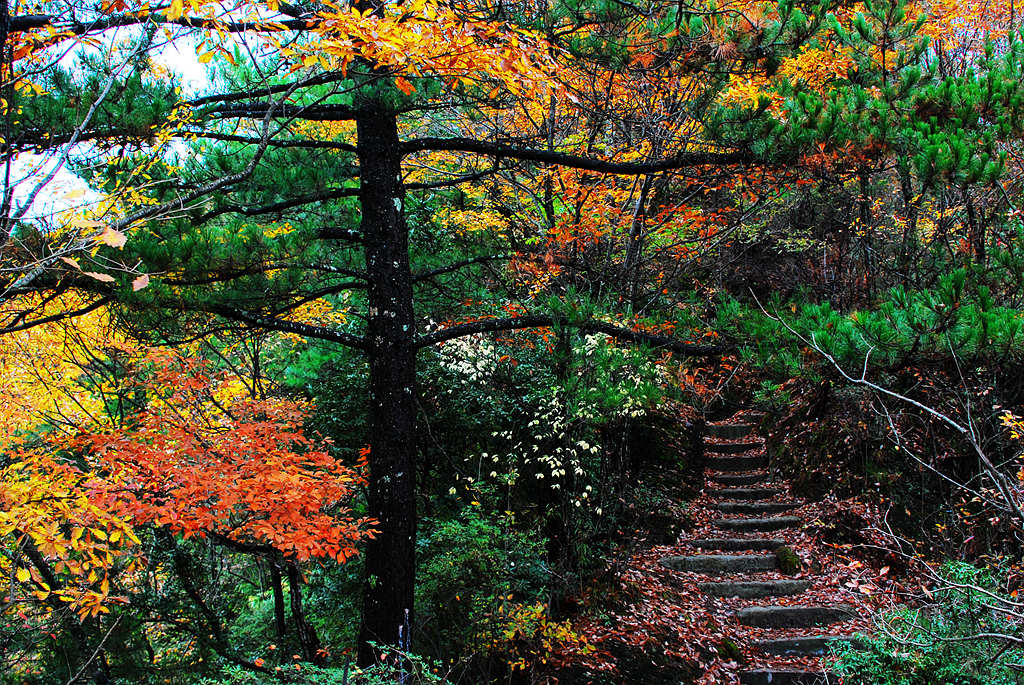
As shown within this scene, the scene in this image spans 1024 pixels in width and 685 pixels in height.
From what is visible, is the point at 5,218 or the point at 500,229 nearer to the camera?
the point at 5,218

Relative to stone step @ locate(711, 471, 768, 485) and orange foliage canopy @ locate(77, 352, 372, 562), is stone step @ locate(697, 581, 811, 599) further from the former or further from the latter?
orange foliage canopy @ locate(77, 352, 372, 562)

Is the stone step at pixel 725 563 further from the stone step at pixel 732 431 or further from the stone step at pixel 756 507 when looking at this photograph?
the stone step at pixel 732 431

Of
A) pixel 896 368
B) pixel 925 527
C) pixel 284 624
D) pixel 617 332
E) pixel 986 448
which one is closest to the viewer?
pixel 896 368

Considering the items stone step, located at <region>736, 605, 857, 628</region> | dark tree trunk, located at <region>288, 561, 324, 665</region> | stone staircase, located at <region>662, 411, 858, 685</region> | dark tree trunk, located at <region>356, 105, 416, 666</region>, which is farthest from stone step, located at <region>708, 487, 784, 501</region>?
dark tree trunk, located at <region>288, 561, 324, 665</region>

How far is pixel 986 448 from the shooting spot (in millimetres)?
6074

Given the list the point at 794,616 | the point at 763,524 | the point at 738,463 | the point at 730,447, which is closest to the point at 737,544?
Answer: the point at 763,524

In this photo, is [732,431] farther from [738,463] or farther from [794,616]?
[794,616]

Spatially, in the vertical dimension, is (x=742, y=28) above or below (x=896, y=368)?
above

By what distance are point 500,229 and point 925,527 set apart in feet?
19.2

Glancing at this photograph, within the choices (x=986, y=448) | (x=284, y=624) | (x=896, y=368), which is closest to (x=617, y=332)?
(x=896, y=368)

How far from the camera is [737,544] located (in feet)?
24.7

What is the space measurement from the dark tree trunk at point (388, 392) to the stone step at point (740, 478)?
19.2ft

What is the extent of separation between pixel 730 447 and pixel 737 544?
3029 millimetres

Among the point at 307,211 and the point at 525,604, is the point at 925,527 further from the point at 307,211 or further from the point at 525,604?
the point at 307,211
